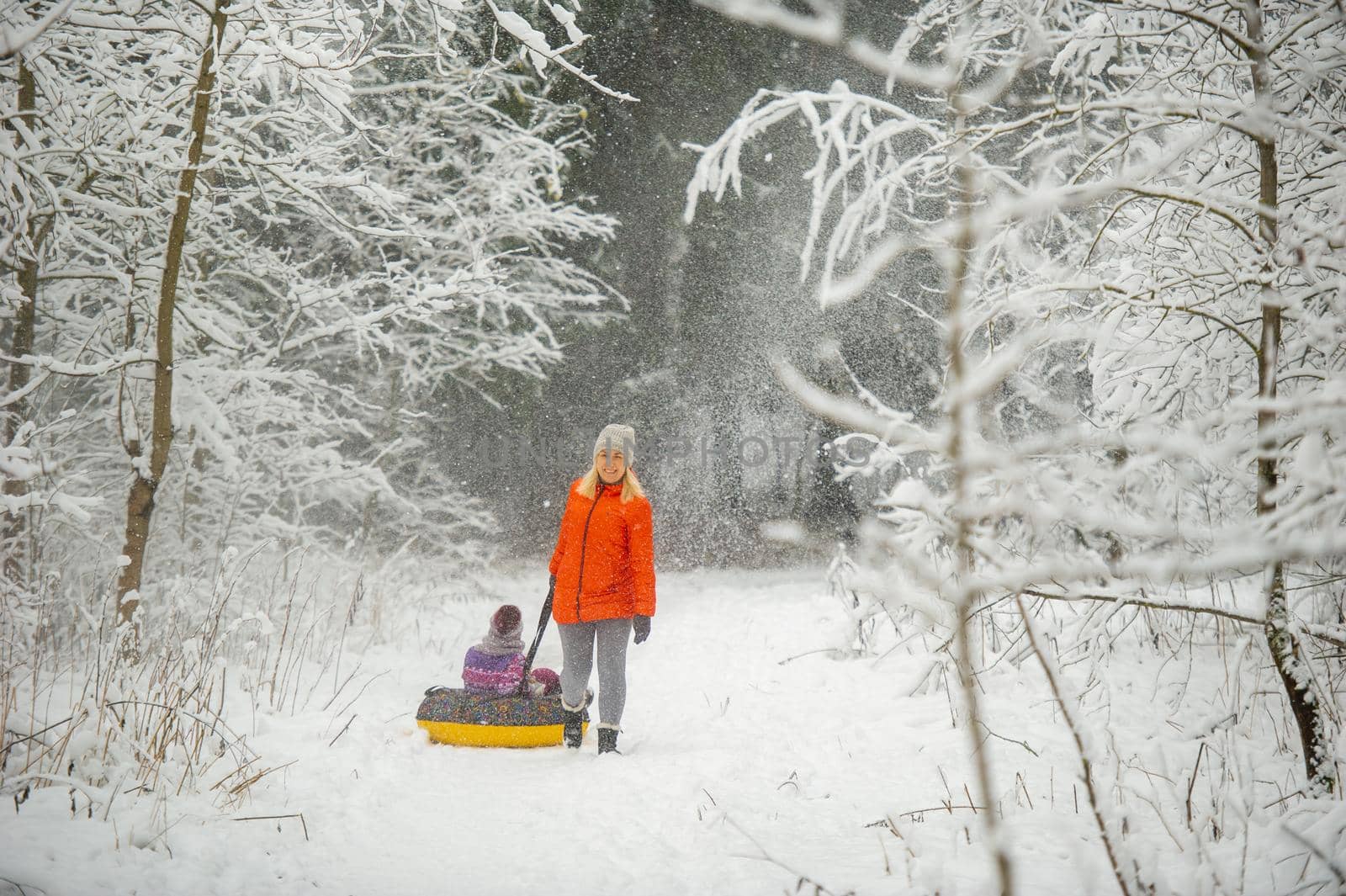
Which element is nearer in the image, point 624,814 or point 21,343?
point 624,814

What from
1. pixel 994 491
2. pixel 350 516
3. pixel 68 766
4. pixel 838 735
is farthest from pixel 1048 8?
pixel 350 516

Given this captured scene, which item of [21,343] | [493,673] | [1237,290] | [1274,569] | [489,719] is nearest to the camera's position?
[1274,569]

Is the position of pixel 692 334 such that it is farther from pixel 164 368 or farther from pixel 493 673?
pixel 164 368

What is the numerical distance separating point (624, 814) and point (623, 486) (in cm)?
185

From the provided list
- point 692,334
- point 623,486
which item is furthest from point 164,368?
point 692,334

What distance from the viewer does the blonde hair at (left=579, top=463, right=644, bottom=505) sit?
4.34 m

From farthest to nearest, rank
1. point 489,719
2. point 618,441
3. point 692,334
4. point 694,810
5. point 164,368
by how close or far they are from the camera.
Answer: point 692,334 < point 618,441 < point 489,719 < point 164,368 < point 694,810

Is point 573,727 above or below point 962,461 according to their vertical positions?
below

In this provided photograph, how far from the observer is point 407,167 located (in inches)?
343

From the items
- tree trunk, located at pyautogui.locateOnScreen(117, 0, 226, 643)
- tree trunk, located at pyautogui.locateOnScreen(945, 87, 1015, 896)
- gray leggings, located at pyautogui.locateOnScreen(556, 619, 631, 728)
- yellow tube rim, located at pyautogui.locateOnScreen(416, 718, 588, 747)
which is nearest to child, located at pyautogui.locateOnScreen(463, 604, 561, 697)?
yellow tube rim, located at pyautogui.locateOnScreen(416, 718, 588, 747)

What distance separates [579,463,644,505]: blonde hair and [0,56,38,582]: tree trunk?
2903 millimetres

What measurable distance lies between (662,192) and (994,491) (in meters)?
10.3

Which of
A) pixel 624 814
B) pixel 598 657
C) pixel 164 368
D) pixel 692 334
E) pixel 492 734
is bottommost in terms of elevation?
pixel 492 734

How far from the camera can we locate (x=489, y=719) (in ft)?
13.8
